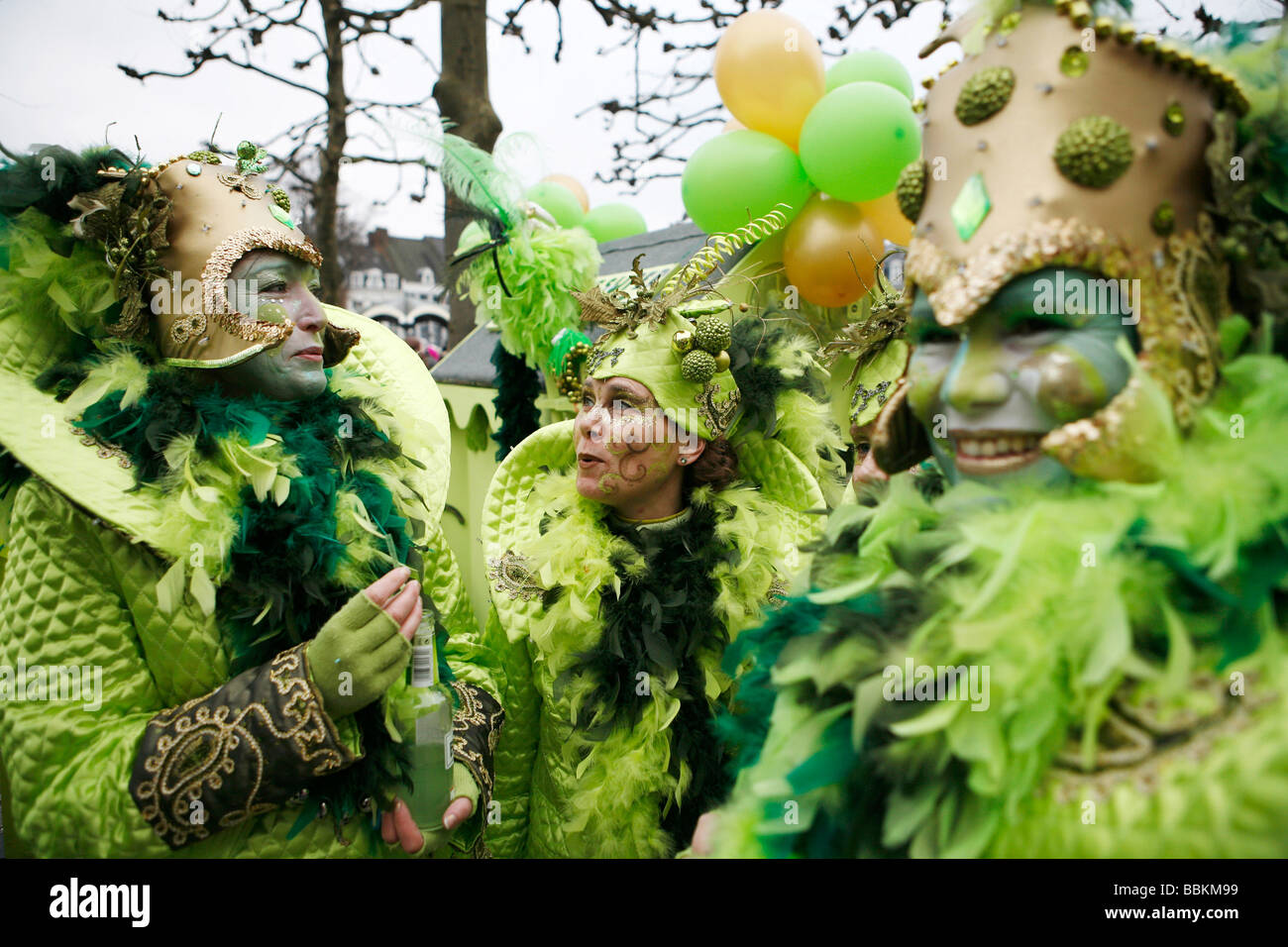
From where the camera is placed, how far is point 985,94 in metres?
1.20

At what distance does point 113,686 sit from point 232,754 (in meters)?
0.31

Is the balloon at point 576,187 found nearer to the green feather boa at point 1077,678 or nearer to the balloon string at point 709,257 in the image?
the balloon string at point 709,257

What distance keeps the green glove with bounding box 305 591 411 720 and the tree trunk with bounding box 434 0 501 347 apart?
12.2 feet

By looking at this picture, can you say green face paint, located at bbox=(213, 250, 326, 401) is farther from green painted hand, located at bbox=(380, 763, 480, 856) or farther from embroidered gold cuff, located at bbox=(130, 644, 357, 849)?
green painted hand, located at bbox=(380, 763, 480, 856)

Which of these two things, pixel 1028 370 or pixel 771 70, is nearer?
pixel 1028 370

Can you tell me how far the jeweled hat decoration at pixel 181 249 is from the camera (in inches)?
75.8

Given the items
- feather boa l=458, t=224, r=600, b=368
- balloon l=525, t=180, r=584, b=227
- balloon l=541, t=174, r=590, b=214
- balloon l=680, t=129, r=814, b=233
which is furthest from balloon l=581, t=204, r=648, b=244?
feather boa l=458, t=224, r=600, b=368

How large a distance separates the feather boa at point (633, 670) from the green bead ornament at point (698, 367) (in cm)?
35

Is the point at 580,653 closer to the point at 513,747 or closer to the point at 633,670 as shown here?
the point at 633,670

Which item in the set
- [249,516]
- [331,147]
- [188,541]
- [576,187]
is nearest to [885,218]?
[576,187]

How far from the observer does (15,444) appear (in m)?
1.74

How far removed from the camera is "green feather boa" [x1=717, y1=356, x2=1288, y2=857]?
0.96m

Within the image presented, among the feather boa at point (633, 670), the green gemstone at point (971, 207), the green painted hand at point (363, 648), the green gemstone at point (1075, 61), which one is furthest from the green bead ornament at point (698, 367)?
the green gemstone at point (1075, 61)
